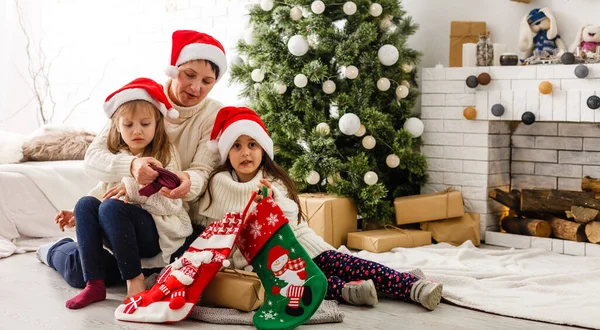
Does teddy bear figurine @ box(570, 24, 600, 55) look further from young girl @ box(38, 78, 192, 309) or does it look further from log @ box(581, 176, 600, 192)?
young girl @ box(38, 78, 192, 309)

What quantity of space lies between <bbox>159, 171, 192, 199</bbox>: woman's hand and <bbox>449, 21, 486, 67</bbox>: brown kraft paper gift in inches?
78.5

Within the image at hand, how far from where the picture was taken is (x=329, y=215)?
12.0 ft

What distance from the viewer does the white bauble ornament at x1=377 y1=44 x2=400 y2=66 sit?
3748 millimetres

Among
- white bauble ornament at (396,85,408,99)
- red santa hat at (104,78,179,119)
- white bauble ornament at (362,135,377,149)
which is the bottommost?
white bauble ornament at (362,135,377,149)

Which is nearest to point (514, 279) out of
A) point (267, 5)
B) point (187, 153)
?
point (187, 153)

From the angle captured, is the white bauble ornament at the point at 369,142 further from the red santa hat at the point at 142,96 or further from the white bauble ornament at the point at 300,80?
the red santa hat at the point at 142,96

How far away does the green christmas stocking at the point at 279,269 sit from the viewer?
2.29 m

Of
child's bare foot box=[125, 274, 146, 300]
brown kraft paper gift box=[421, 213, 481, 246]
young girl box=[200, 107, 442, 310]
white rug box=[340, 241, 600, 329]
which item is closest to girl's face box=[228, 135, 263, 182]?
young girl box=[200, 107, 442, 310]

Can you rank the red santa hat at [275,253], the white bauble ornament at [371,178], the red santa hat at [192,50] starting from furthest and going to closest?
the white bauble ornament at [371,178] → the red santa hat at [192,50] → the red santa hat at [275,253]

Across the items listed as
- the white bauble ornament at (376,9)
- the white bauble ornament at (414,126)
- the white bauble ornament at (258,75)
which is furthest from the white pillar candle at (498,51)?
the white bauble ornament at (258,75)

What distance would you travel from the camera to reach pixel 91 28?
18.7 feet

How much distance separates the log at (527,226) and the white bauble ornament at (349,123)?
3.21ft

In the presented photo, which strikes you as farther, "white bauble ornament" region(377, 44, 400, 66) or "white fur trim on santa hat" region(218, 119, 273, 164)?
"white bauble ornament" region(377, 44, 400, 66)

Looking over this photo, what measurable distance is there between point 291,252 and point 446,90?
1.92 metres
